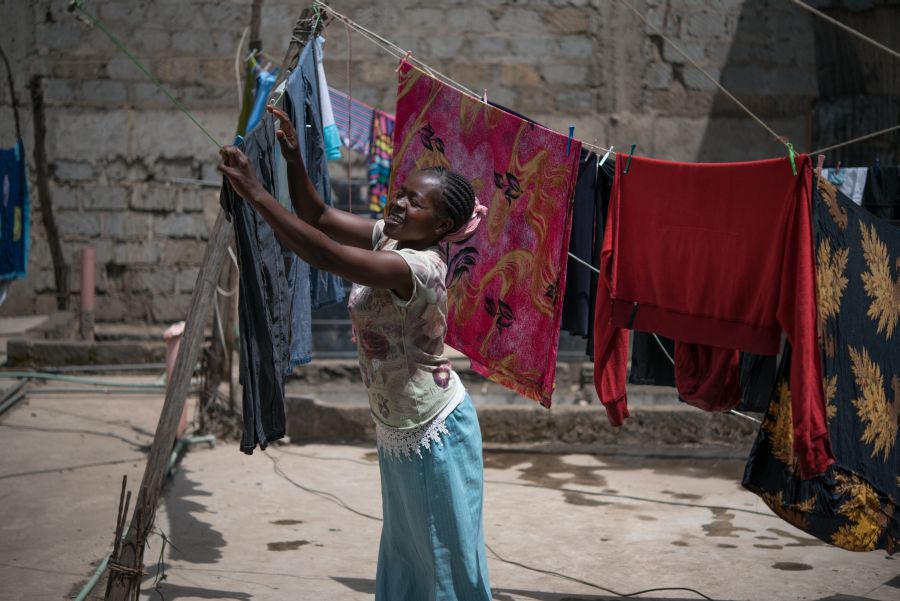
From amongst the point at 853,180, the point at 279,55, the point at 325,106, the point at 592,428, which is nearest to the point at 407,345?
the point at 325,106

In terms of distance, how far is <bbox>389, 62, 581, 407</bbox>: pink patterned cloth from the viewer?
4074mm

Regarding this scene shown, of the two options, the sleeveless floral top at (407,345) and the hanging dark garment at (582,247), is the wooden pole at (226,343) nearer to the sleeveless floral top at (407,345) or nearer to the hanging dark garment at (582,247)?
the hanging dark garment at (582,247)

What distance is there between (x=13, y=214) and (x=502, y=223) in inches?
197

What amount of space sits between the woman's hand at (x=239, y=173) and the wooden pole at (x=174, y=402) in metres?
1.02

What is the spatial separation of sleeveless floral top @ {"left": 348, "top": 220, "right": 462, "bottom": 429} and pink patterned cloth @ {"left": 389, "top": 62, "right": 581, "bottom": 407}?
1183 mm

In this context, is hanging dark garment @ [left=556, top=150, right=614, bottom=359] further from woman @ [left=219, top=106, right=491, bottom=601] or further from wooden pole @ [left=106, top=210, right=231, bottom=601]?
wooden pole @ [left=106, top=210, right=231, bottom=601]

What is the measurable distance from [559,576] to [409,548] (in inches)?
64.2

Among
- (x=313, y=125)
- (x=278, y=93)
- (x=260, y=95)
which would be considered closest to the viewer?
(x=278, y=93)

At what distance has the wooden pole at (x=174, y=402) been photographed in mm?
3604

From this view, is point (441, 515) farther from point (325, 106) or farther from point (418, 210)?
point (325, 106)

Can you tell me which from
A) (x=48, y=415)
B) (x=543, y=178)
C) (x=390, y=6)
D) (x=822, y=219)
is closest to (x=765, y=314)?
(x=822, y=219)

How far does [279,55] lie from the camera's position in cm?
1023

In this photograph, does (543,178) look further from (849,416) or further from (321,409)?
(321,409)

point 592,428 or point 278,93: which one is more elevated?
point 278,93
